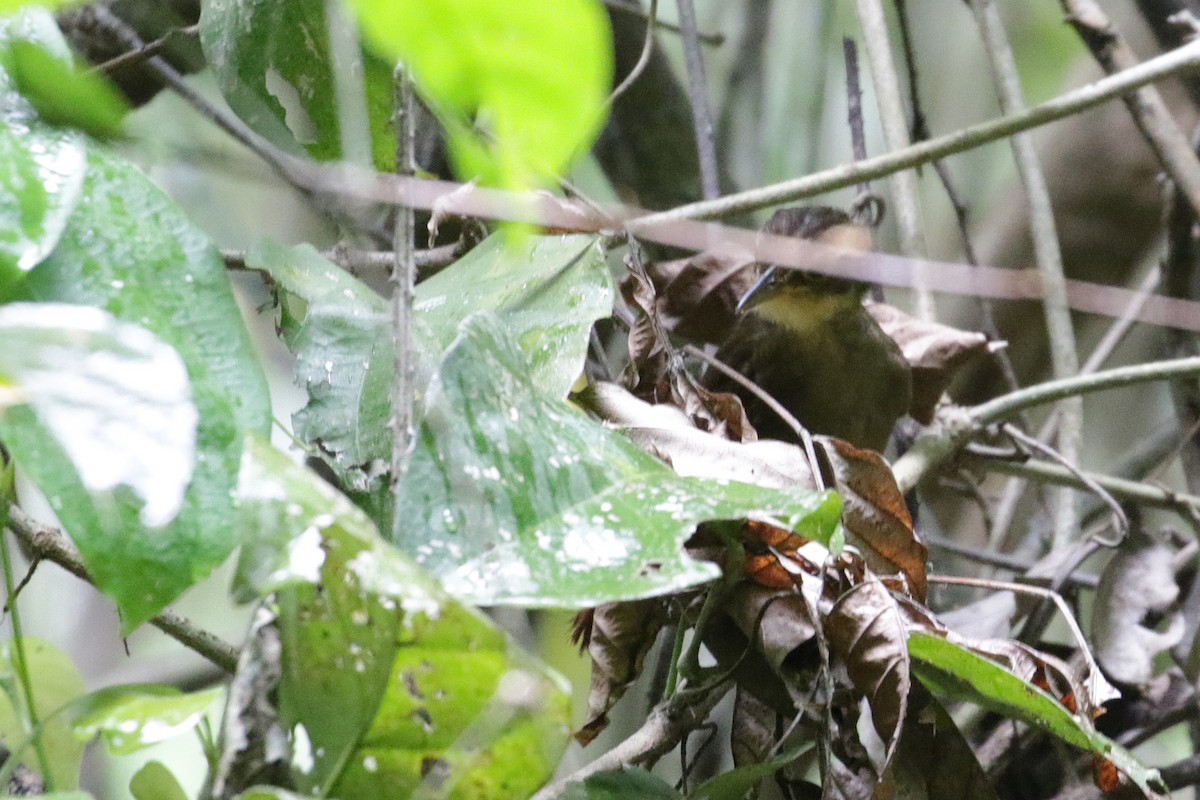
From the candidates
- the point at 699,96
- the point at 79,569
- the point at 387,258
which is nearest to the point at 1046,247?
the point at 699,96

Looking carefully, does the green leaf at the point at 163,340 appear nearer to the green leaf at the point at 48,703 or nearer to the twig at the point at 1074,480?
the green leaf at the point at 48,703

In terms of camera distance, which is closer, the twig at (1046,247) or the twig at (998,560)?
the twig at (998,560)

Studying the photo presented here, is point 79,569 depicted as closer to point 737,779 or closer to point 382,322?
point 382,322

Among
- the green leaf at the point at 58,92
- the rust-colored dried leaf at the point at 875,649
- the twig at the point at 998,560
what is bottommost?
the twig at the point at 998,560

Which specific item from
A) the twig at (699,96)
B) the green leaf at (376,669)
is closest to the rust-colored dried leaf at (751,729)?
the green leaf at (376,669)

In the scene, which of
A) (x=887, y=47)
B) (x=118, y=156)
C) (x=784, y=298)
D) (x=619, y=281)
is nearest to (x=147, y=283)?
(x=118, y=156)

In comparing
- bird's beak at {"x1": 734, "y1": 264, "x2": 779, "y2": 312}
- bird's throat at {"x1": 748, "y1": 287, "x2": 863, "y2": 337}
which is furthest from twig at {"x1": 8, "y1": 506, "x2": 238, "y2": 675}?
bird's throat at {"x1": 748, "y1": 287, "x2": 863, "y2": 337}

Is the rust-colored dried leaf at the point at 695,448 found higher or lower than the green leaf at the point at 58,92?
lower
